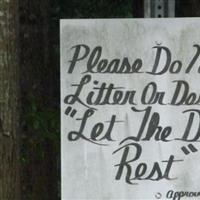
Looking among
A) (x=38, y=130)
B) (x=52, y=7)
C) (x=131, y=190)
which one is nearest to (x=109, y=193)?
(x=131, y=190)

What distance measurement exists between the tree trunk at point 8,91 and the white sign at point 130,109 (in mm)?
317

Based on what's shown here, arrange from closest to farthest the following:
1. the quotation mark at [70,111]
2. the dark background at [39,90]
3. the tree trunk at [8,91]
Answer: the quotation mark at [70,111] → the tree trunk at [8,91] → the dark background at [39,90]

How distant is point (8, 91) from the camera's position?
3.90 m

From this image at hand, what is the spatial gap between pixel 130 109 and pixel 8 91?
0.60 m

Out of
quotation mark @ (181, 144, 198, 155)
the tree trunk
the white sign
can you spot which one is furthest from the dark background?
quotation mark @ (181, 144, 198, 155)

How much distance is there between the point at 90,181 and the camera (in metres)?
3.71

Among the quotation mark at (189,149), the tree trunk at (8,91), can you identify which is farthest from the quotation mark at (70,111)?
the quotation mark at (189,149)

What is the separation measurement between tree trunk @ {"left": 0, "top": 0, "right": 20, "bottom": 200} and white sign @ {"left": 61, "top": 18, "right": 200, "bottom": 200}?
12.5 inches

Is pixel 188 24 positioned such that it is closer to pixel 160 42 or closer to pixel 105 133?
pixel 160 42

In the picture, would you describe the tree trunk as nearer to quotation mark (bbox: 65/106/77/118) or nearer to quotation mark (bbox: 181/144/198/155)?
quotation mark (bbox: 65/106/77/118)

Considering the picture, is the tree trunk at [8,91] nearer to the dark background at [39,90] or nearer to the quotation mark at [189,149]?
the quotation mark at [189,149]

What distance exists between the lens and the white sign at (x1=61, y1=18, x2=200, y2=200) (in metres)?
3.70

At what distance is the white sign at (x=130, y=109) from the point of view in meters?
3.70

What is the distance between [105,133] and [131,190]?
28 centimetres
